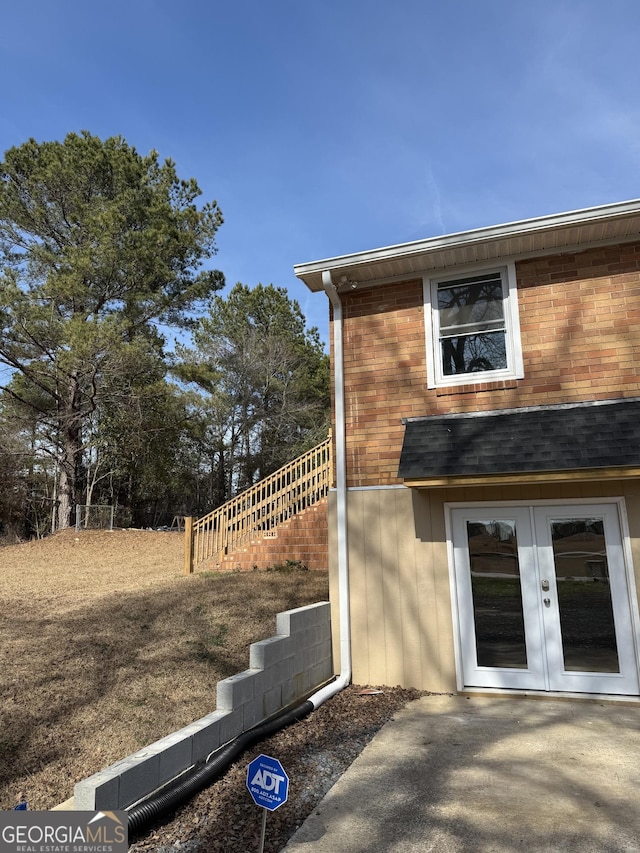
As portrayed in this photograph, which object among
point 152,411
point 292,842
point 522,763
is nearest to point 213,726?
point 292,842

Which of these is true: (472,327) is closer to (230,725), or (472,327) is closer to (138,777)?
(230,725)

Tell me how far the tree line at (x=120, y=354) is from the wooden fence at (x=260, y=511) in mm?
8240

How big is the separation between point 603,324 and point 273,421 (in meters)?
18.9

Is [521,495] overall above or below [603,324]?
below

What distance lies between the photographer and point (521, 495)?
18.2ft

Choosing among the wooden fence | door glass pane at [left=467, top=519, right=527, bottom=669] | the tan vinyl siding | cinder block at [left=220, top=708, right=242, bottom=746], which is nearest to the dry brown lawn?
cinder block at [left=220, top=708, right=242, bottom=746]

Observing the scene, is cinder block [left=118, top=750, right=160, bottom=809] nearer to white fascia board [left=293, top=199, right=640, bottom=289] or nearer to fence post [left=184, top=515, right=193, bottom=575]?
white fascia board [left=293, top=199, right=640, bottom=289]

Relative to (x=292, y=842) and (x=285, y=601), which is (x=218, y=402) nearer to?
(x=285, y=601)

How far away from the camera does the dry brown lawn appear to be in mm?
3873

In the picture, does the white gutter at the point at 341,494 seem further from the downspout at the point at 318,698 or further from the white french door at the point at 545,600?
the white french door at the point at 545,600

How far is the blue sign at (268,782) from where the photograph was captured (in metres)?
2.44

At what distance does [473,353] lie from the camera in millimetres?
6102

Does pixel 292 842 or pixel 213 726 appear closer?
pixel 292 842

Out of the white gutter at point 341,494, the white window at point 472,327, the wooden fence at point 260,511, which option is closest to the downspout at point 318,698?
the white gutter at point 341,494
